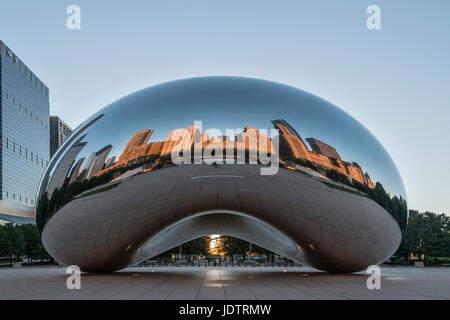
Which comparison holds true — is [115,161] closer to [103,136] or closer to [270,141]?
[103,136]

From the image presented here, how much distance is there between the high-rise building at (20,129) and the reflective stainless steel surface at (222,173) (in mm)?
122897

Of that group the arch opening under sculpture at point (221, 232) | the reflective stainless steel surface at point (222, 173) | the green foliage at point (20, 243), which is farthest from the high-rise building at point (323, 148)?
the green foliage at point (20, 243)

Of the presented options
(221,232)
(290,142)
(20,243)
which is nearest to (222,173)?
(290,142)

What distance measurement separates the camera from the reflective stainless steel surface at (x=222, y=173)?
12703mm

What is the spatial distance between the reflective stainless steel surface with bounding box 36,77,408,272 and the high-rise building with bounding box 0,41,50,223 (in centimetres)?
12290

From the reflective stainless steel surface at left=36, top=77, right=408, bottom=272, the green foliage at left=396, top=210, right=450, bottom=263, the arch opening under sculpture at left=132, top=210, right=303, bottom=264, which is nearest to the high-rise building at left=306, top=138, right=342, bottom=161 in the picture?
the reflective stainless steel surface at left=36, top=77, right=408, bottom=272

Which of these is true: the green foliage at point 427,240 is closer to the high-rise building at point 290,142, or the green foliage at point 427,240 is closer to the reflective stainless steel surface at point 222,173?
the reflective stainless steel surface at point 222,173

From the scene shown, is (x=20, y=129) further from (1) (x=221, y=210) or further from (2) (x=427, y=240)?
(1) (x=221, y=210)

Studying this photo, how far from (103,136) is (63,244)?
13.8 feet

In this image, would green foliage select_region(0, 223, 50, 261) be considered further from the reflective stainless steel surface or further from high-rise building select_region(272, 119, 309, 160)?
high-rise building select_region(272, 119, 309, 160)

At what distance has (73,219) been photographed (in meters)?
13.9
